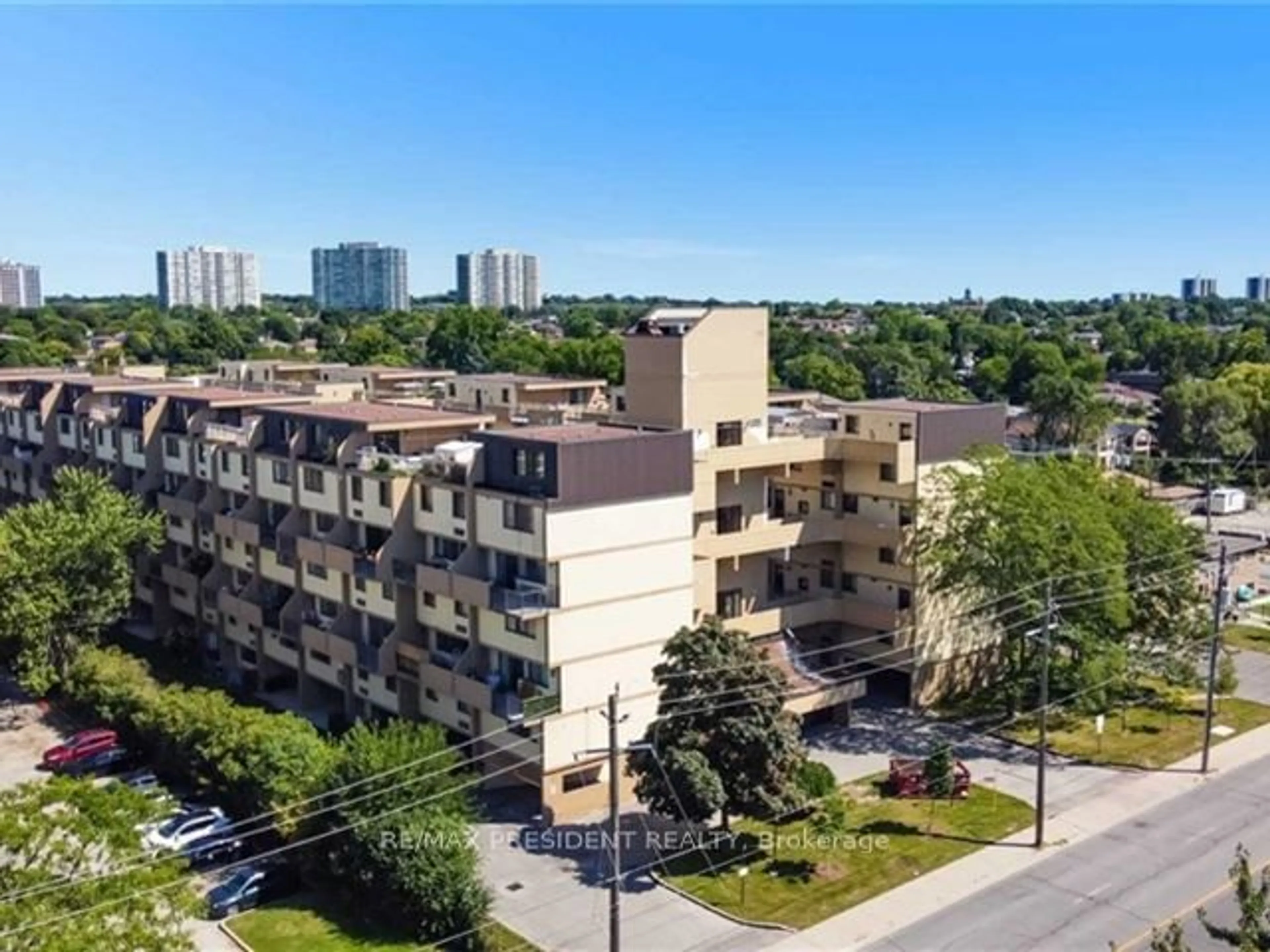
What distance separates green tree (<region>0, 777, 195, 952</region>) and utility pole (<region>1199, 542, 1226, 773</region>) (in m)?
32.1

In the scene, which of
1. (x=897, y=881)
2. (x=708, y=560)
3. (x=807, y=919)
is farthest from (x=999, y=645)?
(x=807, y=919)

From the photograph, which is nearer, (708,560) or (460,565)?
(460,565)

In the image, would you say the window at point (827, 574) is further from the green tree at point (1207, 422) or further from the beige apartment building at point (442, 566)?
the green tree at point (1207, 422)

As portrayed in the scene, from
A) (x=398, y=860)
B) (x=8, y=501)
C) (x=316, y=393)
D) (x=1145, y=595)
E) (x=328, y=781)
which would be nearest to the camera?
(x=398, y=860)

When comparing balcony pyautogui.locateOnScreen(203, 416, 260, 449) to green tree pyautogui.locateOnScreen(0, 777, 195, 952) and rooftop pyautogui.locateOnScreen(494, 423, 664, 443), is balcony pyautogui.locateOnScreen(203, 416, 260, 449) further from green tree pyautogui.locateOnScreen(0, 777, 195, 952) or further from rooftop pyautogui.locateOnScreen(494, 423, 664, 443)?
green tree pyautogui.locateOnScreen(0, 777, 195, 952)

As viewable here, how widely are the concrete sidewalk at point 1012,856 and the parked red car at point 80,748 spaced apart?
25.7 m

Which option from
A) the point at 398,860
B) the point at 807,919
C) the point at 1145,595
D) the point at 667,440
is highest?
the point at 667,440

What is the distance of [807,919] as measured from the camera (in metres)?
31.4

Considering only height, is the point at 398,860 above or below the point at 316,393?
below

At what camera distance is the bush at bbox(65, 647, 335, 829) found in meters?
34.1

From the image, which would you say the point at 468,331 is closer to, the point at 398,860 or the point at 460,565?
the point at 460,565

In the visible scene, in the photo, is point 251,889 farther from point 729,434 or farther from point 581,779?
point 729,434

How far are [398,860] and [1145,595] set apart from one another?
29399 millimetres

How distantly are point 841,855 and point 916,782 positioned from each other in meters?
5.34
